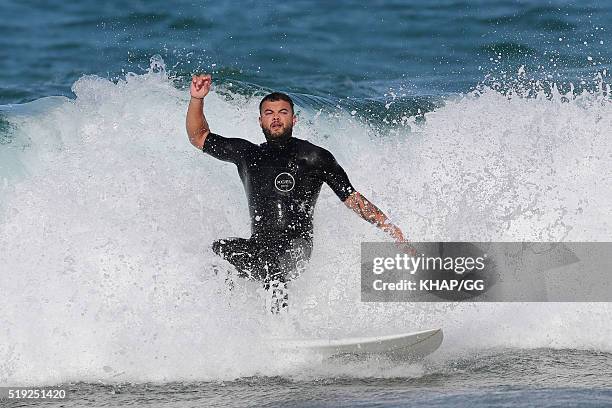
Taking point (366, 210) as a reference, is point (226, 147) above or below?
above

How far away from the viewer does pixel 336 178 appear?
24.8ft

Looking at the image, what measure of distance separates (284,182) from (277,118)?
1.66 feet

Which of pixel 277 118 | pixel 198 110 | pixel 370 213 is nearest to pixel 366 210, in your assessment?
pixel 370 213

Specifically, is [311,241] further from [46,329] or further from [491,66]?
[491,66]

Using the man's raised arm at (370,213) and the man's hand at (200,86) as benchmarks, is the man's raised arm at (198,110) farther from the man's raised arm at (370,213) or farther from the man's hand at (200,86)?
the man's raised arm at (370,213)

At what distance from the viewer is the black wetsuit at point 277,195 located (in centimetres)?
753

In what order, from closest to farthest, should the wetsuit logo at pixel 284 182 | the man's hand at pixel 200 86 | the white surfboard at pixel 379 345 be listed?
the white surfboard at pixel 379 345 → the man's hand at pixel 200 86 → the wetsuit logo at pixel 284 182

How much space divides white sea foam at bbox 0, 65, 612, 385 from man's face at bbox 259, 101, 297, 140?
40.6 inches

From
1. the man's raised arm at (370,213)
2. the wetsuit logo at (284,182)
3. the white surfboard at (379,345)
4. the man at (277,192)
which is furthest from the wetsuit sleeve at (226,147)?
the white surfboard at (379,345)

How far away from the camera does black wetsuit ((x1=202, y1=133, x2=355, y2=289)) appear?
7533mm

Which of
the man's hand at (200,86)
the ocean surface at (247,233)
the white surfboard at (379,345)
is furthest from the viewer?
the man's hand at (200,86)

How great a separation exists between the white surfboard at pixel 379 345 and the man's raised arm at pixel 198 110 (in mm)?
1748

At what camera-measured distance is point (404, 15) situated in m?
20.0

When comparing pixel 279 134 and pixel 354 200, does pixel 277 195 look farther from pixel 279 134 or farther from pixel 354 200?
pixel 354 200
